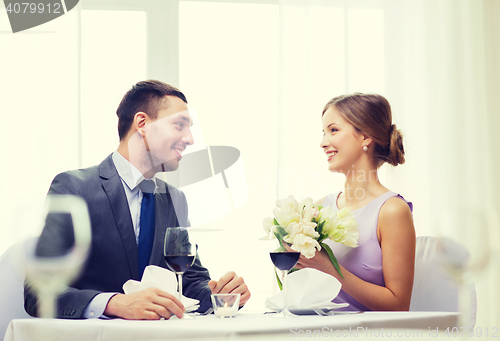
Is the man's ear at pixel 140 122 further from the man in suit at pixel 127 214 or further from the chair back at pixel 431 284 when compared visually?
the chair back at pixel 431 284

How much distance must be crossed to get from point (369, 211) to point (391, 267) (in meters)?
0.24

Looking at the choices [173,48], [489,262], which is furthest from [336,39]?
[489,262]

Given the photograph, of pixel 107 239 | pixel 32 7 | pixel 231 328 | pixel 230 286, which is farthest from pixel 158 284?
pixel 32 7

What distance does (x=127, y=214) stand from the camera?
149cm

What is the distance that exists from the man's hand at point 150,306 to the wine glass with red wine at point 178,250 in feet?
0.21

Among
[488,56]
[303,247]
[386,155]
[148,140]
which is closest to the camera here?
[303,247]

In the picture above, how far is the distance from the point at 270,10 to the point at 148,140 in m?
1.16

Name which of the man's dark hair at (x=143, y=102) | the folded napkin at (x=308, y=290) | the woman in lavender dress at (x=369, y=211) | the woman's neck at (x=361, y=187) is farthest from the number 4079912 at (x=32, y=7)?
the folded napkin at (x=308, y=290)

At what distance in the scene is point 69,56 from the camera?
7.28ft

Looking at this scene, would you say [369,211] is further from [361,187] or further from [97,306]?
[97,306]

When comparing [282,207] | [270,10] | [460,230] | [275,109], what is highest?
[270,10]

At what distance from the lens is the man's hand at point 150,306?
0.85 metres

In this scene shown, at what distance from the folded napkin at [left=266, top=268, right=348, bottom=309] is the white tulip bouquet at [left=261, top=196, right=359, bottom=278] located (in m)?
0.05

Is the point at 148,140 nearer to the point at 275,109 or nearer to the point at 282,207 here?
the point at 275,109
